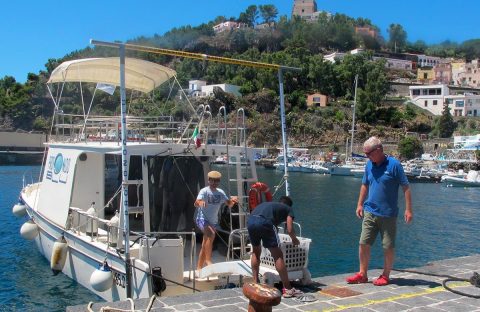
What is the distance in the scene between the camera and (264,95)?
103m

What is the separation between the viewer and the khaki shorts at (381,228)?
6770 mm

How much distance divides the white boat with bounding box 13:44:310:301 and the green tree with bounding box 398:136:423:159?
7060 centimetres

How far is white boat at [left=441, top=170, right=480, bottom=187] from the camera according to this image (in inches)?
2175

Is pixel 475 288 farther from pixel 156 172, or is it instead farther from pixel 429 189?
pixel 429 189

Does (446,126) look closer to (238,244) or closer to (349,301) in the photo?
(238,244)

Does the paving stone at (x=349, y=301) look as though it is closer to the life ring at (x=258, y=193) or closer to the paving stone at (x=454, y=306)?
the paving stone at (x=454, y=306)

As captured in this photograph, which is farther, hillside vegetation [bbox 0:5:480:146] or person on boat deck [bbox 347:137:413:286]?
hillside vegetation [bbox 0:5:480:146]

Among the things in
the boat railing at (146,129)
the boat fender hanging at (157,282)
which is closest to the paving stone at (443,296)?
the boat fender hanging at (157,282)

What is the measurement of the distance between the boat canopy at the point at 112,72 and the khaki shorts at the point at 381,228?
24.9 feet

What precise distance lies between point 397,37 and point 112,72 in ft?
586

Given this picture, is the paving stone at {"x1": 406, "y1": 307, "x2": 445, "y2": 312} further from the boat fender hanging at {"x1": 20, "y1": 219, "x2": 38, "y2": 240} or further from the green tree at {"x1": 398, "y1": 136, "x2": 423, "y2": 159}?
the green tree at {"x1": 398, "y1": 136, "x2": 423, "y2": 159}

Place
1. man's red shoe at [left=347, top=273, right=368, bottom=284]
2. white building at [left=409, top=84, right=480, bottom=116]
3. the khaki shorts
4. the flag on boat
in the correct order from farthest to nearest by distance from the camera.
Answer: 1. white building at [left=409, top=84, right=480, bottom=116]
2. the flag on boat
3. man's red shoe at [left=347, top=273, right=368, bottom=284]
4. the khaki shorts

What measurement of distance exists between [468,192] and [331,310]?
48.4m

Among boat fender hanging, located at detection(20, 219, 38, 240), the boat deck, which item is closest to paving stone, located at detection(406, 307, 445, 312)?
the boat deck
